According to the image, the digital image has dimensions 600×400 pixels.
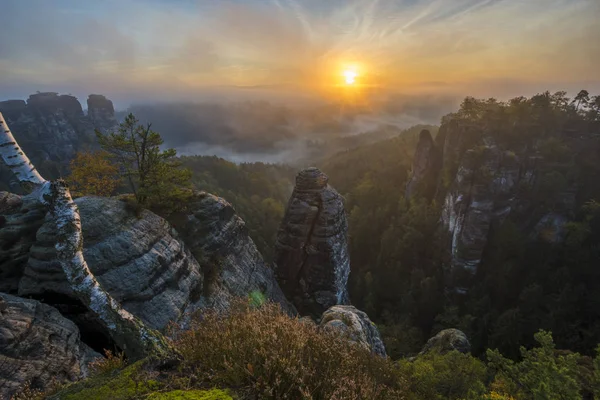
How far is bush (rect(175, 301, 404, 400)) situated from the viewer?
5566 mm

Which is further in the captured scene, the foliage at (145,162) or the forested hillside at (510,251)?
the forested hillside at (510,251)

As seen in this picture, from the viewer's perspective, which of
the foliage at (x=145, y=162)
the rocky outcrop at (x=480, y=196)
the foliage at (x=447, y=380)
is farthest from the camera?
the rocky outcrop at (x=480, y=196)

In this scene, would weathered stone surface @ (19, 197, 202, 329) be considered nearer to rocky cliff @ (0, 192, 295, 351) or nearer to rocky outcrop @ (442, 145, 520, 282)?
rocky cliff @ (0, 192, 295, 351)

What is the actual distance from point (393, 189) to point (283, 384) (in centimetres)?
8757

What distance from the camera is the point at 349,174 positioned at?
124062mm

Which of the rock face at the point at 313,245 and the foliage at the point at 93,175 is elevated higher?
the foliage at the point at 93,175

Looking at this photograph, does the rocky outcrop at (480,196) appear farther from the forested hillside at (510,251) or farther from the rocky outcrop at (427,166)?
the rocky outcrop at (427,166)

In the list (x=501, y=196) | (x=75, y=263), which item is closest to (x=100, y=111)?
(x=501, y=196)

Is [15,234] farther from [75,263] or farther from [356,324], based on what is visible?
[356,324]

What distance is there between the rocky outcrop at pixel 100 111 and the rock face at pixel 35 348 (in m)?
188

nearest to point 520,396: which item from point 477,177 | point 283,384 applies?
point 283,384

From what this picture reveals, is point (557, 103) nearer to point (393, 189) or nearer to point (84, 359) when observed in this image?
point (393, 189)

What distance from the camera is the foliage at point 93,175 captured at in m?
21.9

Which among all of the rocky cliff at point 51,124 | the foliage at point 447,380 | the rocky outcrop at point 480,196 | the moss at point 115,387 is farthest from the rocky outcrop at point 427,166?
the rocky cliff at point 51,124
